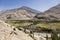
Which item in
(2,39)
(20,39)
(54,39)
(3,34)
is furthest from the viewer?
(54,39)

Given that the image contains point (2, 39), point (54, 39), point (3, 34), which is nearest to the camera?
point (2, 39)

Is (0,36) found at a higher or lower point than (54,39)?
higher

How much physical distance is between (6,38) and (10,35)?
44.2 inches

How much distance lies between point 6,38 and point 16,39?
1.31 meters

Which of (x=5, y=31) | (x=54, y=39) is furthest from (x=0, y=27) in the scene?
(x=54, y=39)

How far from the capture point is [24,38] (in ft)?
47.9

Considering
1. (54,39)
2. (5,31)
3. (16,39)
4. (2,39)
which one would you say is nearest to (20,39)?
(16,39)

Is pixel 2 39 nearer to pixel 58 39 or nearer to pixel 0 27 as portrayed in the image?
pixel 0 27

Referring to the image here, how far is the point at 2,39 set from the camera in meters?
11.9

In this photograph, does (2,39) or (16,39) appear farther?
(16,39)

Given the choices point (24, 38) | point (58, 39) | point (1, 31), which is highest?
point (1, 31)

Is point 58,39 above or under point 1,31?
under

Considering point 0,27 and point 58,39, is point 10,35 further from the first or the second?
point 58,39

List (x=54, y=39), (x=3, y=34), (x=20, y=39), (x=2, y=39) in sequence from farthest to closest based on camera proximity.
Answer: (x=54, y=39)
(x=20, y=39)
(x=3, y=34)
(x=2, y=39)
